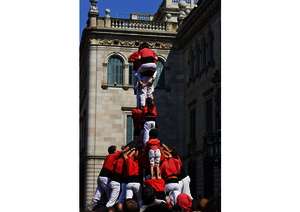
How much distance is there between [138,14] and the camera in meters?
39.6

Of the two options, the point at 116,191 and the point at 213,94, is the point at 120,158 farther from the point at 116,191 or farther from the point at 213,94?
the point at 213,94

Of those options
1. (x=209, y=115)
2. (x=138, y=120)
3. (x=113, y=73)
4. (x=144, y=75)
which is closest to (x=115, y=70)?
(x=113, y=73)

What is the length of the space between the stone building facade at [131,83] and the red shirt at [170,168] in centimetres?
1620

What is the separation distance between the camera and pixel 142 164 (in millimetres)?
12477

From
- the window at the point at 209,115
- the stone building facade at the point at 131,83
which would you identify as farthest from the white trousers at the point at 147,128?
the stone building facade at the point at 131,83

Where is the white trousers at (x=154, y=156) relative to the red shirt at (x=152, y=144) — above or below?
below

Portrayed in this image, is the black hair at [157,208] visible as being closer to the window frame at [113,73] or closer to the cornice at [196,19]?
the cornice at [196,19]

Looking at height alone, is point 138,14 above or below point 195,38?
above

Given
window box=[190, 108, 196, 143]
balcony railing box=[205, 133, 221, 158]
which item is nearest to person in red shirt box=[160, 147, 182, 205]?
balcony railing box=[205, 133, 221, 158]

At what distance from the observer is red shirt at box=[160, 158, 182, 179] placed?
1235cm

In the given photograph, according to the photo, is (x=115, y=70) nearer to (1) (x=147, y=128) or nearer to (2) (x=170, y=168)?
(1) (x=147, y=128)

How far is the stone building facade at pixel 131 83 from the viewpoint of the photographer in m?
30.0
